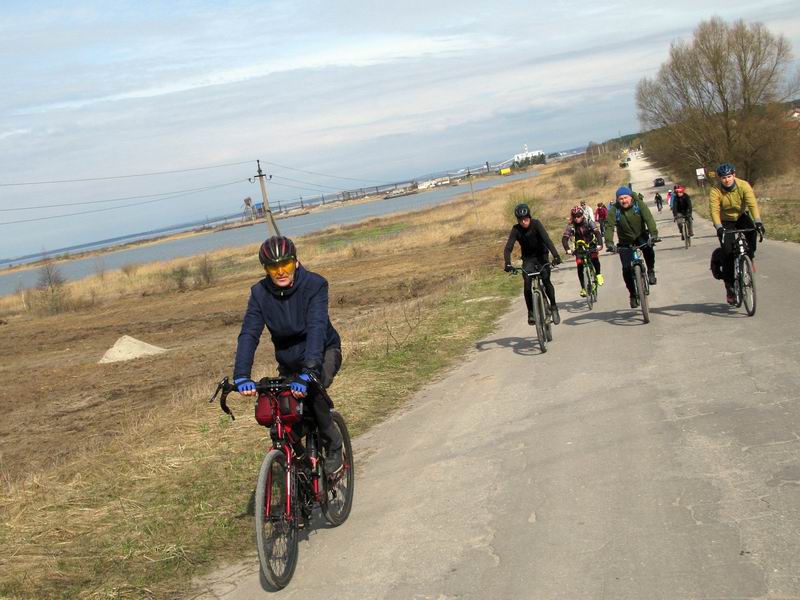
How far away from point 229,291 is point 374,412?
118 ft

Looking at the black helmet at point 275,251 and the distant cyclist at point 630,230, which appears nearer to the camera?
the black helmet at point 275,251

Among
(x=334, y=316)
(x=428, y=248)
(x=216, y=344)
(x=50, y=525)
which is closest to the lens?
(x=50, y=525)

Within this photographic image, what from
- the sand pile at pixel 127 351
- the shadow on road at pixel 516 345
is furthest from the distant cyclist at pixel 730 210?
the sand pile at pixel 127 351

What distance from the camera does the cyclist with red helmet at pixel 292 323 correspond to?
17.1ft

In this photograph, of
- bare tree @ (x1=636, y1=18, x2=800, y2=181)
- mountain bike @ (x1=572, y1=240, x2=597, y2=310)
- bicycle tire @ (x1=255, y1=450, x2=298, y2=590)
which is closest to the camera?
bicycle tire @ (x1=255, y1=450, x2=298, y2=590)

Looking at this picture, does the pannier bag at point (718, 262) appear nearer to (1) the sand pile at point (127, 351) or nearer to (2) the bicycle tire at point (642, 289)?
(2) the bicycle tire at point (642, 289)

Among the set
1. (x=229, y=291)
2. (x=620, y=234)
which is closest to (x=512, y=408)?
(x=620, y=234)

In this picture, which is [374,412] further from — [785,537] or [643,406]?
[785,537]

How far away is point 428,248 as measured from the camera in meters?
52.5

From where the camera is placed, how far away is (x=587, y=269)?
46.2ft

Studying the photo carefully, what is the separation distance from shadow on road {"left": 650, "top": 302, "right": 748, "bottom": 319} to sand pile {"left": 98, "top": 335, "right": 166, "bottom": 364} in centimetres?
1569

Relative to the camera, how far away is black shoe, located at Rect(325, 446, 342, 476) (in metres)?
5.49

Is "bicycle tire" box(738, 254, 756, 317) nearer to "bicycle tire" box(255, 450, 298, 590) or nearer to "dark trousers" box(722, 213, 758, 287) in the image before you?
"dark trousers" box(722, 213, 758, 287)

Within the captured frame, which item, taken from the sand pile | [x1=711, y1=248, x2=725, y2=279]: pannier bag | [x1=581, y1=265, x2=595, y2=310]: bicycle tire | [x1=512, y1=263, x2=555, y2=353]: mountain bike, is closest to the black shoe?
[x1=512, y1=263, x2=555, y2=353]: mountain bike
